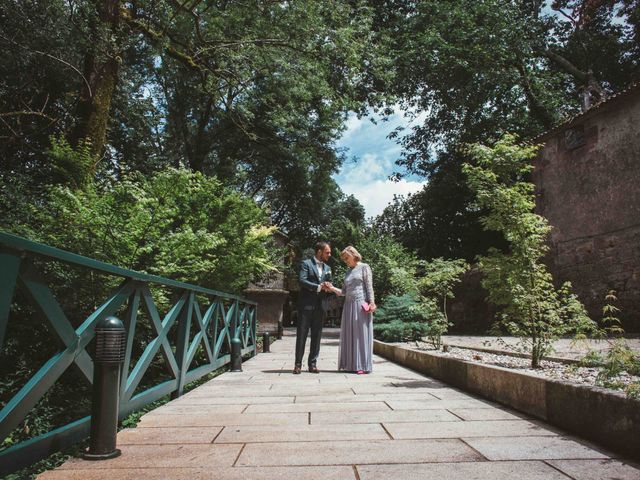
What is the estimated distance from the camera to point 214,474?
7.02 feet

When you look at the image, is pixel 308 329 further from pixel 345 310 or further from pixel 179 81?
pixel 179 81

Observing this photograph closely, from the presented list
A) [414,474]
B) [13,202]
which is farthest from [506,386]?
[13,202]

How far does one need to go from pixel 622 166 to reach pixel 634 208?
1.35 m

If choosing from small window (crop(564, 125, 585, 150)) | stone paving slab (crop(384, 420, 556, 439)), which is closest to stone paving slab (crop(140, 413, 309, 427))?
stone paving slab (crop(384, 420, 556, 439))

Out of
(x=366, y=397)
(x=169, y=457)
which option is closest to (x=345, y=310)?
(x=366, y=397)

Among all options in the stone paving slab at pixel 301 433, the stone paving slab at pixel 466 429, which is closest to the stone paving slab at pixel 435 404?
the stone paving slab at pixel 466 429

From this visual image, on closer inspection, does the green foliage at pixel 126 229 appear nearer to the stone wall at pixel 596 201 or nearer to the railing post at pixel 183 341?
the railing post at pixel 183 341

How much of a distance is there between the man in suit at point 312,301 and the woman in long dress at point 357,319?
320 mm

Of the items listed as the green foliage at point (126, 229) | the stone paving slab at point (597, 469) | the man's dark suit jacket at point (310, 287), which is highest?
the green foliage at point (126, 229)

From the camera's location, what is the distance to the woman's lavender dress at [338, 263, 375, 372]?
6207 mm

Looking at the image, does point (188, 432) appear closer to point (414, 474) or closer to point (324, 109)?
point (414, 474)

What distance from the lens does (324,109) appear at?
13.8 meters

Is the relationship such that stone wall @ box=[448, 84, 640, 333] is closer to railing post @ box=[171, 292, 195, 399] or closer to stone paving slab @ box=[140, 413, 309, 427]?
stone paving slab @ box=[140, 413, 309, 427]

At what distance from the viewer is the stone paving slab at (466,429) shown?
2824 mm
